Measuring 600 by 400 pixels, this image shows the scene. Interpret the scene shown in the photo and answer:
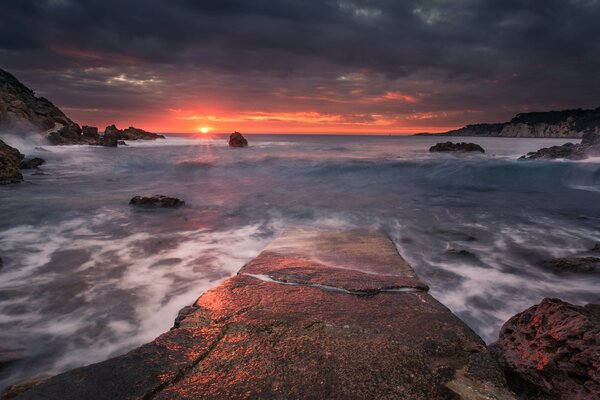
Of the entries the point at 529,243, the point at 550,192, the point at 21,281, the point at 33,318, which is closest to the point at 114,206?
the point at 21,281

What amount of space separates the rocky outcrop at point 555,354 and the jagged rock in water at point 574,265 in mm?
4039

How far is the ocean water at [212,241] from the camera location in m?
4.29

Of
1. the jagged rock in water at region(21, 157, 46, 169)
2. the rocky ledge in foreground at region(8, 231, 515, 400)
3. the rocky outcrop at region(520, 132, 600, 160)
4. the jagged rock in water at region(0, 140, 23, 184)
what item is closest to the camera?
the rocky ledge in foreground at region(8, 231, 515, 400)

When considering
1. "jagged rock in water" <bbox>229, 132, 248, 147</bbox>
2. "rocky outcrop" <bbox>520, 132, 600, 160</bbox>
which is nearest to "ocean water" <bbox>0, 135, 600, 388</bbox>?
"rocky outcrop" <bbox>520, 132, 600, 160</bbox>

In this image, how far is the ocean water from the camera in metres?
4.29

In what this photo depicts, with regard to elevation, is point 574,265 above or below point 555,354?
below

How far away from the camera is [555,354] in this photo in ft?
7.61

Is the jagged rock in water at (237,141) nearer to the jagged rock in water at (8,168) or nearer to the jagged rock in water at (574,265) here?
the jagged rock in water at (8,168)

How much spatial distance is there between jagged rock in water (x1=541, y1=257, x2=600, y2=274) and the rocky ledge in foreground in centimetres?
438

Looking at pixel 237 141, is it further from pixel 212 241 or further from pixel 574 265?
pixel 574 265

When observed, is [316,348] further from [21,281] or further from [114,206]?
[114,206]

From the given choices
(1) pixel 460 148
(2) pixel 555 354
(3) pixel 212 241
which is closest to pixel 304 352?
(2) pixel 555 354

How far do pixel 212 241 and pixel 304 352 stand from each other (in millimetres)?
5619

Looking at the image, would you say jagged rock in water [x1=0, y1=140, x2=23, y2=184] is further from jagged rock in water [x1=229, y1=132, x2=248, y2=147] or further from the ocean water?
jagged rock in water [x1=229, y1=132, x2=248, y2=147]
